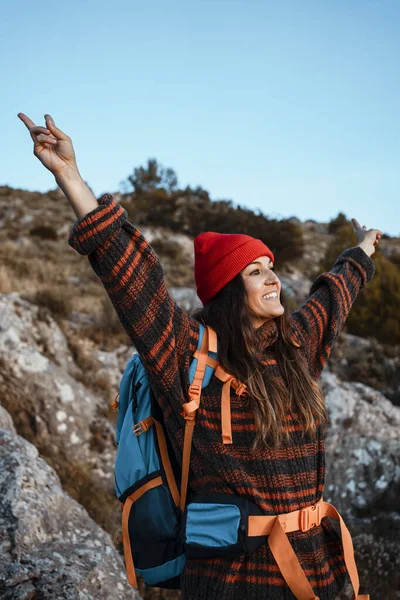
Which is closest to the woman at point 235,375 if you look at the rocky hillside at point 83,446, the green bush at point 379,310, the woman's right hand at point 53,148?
the woman's right hand at point 53,148

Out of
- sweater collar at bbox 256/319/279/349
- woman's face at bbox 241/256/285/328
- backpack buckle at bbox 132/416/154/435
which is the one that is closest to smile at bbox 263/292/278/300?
woman's face at bbox 241/256/285/328

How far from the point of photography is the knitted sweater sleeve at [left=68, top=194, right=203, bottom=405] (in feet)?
5.53

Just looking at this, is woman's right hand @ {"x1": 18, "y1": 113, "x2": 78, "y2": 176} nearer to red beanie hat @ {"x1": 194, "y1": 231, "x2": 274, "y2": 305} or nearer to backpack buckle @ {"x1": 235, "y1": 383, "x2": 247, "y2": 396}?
red beanie hat @ {"x1": 194, "y1": 231, "x2": 274, "y2": 305}

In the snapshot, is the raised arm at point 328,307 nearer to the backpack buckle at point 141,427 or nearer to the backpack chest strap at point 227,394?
the backpack chest strap at point 227,394

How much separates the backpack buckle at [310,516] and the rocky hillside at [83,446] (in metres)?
1.14

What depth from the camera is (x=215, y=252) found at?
2250 mm

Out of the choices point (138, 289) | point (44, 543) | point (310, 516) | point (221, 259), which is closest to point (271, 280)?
point (221, 259)

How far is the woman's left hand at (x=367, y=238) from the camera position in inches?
108

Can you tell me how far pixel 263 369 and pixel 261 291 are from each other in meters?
0.35

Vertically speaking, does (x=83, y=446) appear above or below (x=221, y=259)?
below

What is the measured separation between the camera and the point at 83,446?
15.5 ft

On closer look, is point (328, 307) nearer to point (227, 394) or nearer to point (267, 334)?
point (267, 334)

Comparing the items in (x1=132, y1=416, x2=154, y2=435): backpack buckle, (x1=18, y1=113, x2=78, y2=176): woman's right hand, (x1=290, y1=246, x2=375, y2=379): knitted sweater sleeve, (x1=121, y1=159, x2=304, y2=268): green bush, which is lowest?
(x1=132, y1=416, x2=154, y2=435): backpack buckle

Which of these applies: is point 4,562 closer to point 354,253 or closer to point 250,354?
point 250,354
